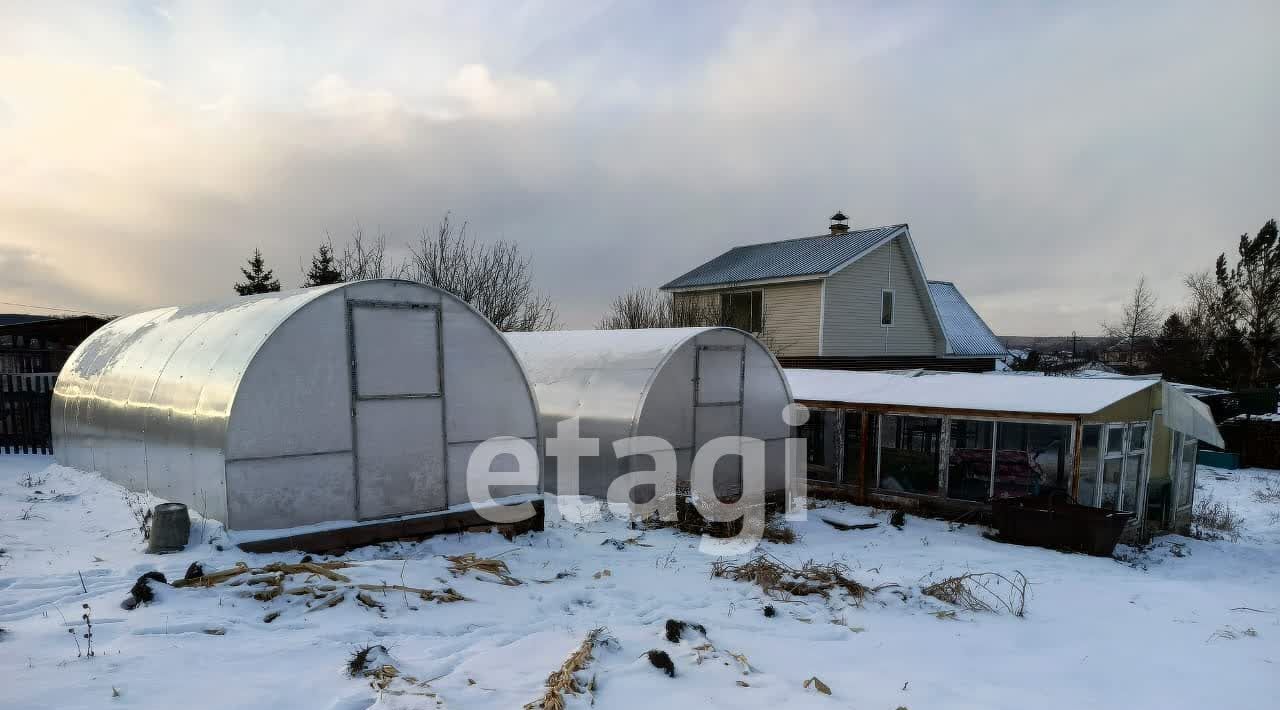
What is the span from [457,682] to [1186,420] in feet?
47.4

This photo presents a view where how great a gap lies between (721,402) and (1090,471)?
646 cm

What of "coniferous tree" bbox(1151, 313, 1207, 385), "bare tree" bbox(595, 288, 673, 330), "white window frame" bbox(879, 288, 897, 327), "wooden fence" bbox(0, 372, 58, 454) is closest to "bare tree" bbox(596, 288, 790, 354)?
"bare tree" bbox(595, 288, 673, 330)

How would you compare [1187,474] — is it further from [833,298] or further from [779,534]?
[833,298]

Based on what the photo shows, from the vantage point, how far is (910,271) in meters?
26.1

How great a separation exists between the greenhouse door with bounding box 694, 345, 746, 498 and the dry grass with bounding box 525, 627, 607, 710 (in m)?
6.52

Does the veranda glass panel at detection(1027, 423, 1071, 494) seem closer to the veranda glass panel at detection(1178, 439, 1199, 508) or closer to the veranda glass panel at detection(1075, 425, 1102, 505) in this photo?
the veranda glass panel at detection(1075, 425, 1102, 505)

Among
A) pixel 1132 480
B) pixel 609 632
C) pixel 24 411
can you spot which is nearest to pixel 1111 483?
pixel 1132 480

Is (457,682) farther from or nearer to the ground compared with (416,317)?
nearer to the ground

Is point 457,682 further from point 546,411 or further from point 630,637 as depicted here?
point 546,411

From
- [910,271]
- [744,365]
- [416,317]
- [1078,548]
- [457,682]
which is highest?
[910,271]

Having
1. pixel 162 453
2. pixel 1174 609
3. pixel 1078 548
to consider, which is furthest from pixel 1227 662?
pixel 162 453

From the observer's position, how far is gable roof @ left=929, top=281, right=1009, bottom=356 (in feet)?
96.8

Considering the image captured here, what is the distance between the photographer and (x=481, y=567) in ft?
25.2

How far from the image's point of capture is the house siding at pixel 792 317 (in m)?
23.6
